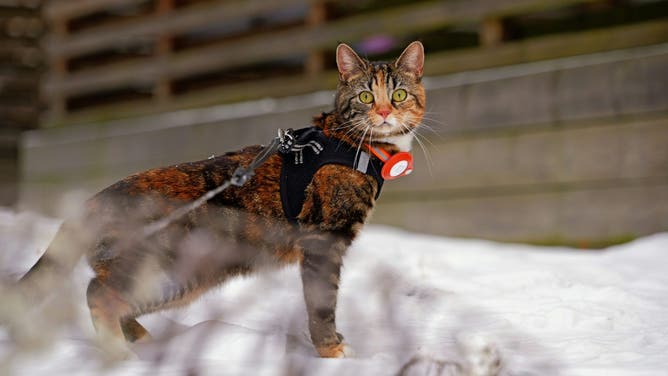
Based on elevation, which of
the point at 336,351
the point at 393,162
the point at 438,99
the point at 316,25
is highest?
the point at 316,25

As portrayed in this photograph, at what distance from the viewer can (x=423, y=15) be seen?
6566 millimetres

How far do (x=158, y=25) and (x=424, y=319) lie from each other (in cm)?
591

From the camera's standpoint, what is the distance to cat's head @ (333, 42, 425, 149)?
3.07 m

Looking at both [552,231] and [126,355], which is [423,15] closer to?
[552,231]

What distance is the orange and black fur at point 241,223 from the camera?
8.93 feet

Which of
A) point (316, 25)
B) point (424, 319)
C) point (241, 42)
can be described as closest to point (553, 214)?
point (424, 319)

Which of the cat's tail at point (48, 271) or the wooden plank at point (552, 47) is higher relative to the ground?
the wooden plank at point (552, 47)

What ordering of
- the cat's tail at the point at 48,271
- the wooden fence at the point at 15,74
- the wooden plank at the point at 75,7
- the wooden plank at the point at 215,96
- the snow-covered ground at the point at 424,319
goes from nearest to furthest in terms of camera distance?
the snow-covered ground at the point at 424,319, the cat's tail at the point at 48,271, the wooden plank at the point at 215,96, the wooden plank at the point at 75,7, the wooden fence at the point at 15,74

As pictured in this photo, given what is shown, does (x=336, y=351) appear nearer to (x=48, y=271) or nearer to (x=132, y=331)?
(x=132, y=331)

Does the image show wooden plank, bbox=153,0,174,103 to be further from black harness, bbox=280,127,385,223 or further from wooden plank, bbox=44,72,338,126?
black harness, bbox=280,127,385,223

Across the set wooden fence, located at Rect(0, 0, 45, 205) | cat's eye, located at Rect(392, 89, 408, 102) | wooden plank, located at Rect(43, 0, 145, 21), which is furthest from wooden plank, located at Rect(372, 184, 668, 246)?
wooden fence, located at Rect(0, 0, 45, 205)

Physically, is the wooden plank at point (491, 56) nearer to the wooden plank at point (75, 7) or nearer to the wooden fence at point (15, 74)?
the wooden plank at point (75, 7)

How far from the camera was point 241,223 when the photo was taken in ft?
9.57

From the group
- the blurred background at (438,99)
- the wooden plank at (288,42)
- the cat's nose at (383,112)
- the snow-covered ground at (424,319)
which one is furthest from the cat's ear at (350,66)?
the wooden plank at (288,42)
